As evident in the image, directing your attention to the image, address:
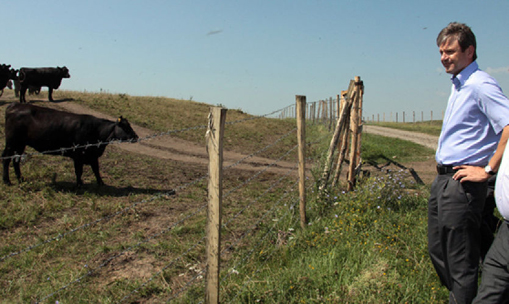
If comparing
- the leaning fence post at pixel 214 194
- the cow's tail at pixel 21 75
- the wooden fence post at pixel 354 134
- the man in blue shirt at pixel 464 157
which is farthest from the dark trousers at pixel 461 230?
the cow's tail at pixel 21 75

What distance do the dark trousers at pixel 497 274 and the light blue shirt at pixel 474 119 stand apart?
533 millimetres

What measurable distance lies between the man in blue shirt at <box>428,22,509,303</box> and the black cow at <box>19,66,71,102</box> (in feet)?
50.9

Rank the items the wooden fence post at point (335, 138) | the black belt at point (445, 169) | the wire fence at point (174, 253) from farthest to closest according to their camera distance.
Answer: the wooden fence post at point (335, 138) < the wire fence at point (174, 253) < the black belt at point (445, 169)

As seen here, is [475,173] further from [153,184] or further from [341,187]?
[153,184]

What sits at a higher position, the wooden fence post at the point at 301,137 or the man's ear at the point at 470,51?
the man's ear at the point at 470,51

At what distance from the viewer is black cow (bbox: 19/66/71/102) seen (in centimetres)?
1415

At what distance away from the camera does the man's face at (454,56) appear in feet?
8.35

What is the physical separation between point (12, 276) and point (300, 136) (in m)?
3.63

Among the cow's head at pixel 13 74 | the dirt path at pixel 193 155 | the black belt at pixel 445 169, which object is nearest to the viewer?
the black belt at pixel 445 169

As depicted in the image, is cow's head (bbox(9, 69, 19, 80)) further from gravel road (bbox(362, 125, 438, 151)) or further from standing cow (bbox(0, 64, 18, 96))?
gravel road (bbox(362, 125, 438, 151))

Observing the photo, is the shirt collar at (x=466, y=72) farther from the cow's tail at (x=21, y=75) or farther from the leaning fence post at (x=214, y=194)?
the cow's tail at (x=21, y=75)

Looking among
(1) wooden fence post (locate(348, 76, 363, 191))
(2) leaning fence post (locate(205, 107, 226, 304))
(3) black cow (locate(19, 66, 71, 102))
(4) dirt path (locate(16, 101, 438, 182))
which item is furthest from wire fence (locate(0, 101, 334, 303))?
(3) black cow (locate(19, 66, 71, 102))

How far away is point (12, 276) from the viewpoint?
395 cm

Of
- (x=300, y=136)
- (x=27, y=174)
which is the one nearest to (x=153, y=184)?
(x=27, y=174)
